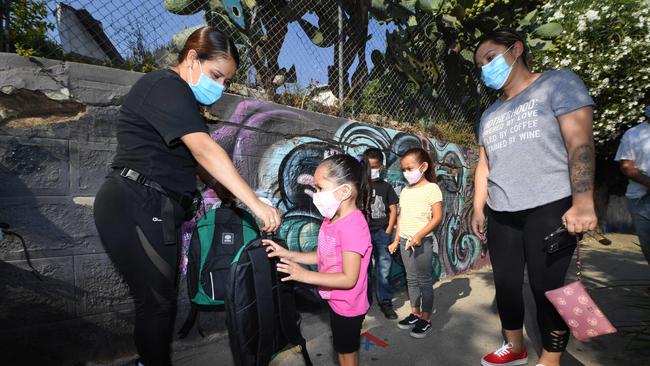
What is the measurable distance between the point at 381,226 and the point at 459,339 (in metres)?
1.22

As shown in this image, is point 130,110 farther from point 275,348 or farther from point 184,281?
point 184,281

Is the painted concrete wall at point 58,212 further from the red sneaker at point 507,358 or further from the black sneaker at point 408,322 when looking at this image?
the red sneaker at point 507,358

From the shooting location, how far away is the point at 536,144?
1.85 metres

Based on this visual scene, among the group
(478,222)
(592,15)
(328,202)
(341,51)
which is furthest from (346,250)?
(592,15)

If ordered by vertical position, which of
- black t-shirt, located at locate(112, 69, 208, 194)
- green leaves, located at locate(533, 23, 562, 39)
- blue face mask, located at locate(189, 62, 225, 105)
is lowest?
black t-shirt, located at locate(112, 69, 208, 194)

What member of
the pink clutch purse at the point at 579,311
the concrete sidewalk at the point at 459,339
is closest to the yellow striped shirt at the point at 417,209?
the concrete sidewalk at the point at 459,339

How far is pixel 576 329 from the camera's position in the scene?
161 cm

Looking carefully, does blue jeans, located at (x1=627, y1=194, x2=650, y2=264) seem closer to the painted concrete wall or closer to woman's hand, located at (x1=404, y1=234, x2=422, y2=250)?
woman's hand, located at (x1=404, y1=234, x2=422, y2=250)

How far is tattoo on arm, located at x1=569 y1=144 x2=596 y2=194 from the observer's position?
1.63 meters

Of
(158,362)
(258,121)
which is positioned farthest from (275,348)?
(258,121)

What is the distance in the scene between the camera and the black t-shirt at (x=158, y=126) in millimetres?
1492

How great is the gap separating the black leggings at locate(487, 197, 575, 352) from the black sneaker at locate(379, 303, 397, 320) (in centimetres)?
134

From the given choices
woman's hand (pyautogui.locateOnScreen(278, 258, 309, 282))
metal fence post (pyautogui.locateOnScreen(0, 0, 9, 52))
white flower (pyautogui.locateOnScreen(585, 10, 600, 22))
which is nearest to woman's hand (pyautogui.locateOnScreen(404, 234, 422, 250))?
woman's hand (pyautogui.locateOnScreen(278, 258, 309, 282))

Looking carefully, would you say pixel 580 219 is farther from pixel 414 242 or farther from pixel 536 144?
pixel 414 242
